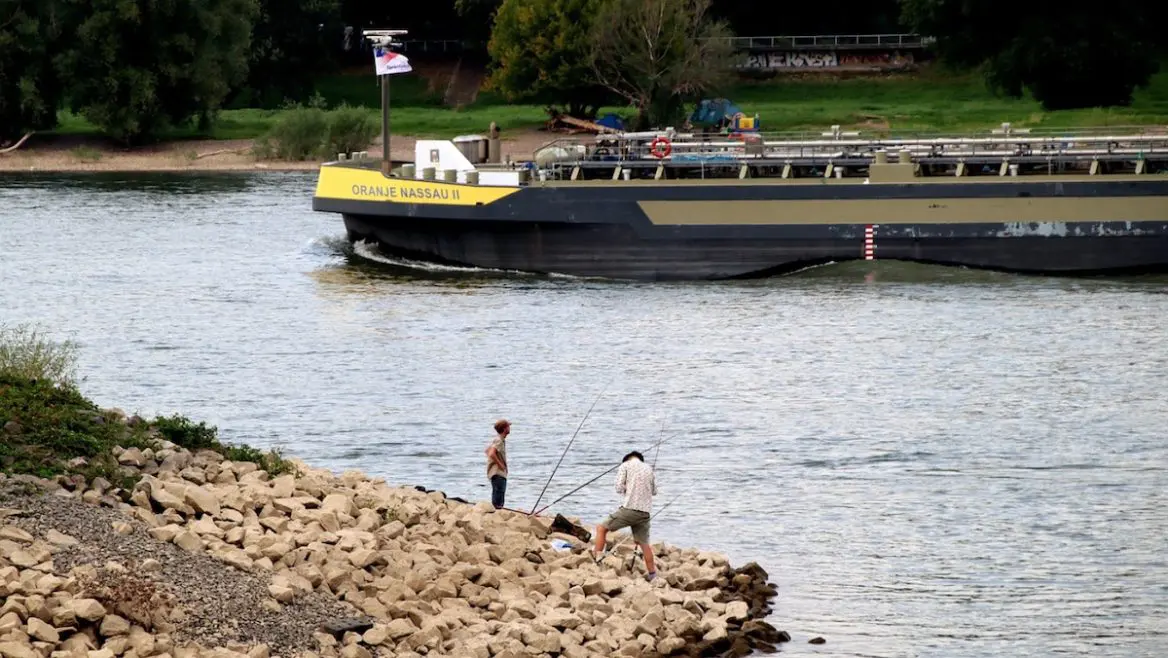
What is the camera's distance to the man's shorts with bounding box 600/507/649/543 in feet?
70.3

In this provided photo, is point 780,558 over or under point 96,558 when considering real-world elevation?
under

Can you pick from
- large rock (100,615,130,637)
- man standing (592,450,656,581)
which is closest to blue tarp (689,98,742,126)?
man standing (592,450,656,581)

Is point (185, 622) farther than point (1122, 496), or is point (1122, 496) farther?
point (1122, 496)

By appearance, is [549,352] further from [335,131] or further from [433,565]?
[335,131]

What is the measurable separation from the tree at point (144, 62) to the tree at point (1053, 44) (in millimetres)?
29997

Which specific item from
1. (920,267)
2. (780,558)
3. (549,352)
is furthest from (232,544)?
(920,267)

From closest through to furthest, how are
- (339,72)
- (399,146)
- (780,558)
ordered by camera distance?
1. (780,558)
2. (399,146)
3. (339,72)

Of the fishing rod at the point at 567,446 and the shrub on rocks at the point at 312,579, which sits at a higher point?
the shrub on rocks at the point at 312,579

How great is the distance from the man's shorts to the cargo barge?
87.6 feet

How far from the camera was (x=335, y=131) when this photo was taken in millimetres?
87562

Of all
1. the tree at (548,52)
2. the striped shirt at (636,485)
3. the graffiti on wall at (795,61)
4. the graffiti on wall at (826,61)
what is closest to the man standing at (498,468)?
the striped shirt at (636,485)

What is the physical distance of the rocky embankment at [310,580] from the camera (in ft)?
56.4

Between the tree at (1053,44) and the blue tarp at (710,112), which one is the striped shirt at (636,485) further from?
the tree at (1053,44)

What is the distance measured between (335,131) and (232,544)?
6918 cm
